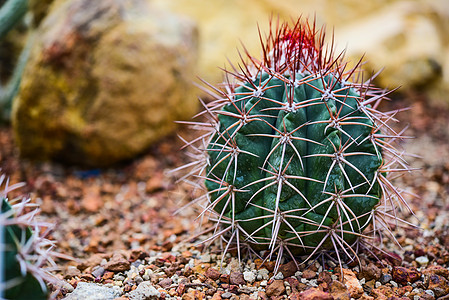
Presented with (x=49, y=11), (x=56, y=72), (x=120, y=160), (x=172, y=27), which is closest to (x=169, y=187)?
(x=120, y=160)

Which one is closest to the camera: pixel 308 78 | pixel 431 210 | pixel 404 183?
pixel 308 78

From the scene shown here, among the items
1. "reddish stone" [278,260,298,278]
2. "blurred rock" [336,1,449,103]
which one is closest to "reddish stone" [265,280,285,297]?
"reddish stone" [278,260,298,278]

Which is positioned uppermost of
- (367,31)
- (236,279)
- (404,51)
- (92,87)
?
(367,31)

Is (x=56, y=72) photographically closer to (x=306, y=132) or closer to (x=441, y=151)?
(x=306, y=132)

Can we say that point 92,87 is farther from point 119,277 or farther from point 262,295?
point 262,295

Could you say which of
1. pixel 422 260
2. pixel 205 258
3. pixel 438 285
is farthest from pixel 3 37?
pixel 438 285

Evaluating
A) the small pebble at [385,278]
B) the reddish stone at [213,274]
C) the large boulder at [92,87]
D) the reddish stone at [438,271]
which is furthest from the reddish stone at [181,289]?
the large boulder at [92,87]

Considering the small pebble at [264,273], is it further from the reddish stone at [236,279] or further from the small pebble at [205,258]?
the small pebble at [205,258]
